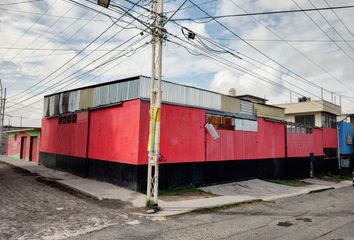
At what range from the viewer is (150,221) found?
10.1m

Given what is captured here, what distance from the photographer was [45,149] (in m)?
25.5

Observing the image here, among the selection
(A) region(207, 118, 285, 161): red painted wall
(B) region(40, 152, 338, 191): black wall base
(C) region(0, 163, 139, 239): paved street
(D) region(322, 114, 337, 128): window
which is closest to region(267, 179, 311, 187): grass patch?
(B) region(40, 152, 338, 191): black wall base

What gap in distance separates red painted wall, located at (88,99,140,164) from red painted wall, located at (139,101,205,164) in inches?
16.0

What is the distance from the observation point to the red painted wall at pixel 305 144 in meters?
27.0

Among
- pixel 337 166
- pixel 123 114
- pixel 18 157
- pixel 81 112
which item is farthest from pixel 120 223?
pixel 337 166

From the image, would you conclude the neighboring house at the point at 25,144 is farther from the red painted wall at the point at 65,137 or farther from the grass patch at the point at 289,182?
the grass patch at the point at 289,182

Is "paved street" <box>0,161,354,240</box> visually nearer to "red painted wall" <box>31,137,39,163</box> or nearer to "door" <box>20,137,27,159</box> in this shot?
"red painted wall" <box>31,137,39,163</box>

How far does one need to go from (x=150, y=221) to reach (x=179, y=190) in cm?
616

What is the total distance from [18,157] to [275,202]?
28.5 m

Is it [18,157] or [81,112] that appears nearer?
[81,112]

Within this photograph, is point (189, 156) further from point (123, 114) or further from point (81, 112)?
point (81, 112)

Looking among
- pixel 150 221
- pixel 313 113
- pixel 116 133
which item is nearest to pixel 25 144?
pixel 116 133

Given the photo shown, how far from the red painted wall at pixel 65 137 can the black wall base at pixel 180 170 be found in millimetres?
488

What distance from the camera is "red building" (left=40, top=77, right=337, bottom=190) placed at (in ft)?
51.8
